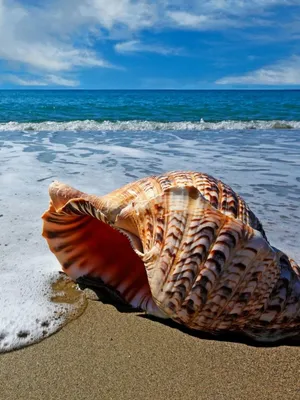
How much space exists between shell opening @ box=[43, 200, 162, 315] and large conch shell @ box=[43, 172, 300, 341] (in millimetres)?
412

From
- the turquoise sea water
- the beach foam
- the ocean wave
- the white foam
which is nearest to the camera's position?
the white foam

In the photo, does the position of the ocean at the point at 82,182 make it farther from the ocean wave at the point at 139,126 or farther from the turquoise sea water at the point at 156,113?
the turquoise sea water at the point at 156,113

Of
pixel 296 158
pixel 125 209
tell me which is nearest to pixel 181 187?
pixel 125 209

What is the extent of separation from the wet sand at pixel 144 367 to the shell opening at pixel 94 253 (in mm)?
311

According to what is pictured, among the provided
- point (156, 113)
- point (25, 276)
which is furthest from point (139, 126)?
point (25, 276)

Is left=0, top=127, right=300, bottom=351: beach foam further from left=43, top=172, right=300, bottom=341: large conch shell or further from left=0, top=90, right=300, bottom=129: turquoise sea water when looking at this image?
left=0, top=90, right=300, bottom=129: turquoise sea water

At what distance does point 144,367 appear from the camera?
1.84 meters

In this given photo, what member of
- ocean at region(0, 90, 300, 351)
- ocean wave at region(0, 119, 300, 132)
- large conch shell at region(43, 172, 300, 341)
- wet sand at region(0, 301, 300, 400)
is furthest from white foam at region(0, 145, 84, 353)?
ocean wave at region(0, 119, 300, 132)

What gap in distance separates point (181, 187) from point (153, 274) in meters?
→ 0.39

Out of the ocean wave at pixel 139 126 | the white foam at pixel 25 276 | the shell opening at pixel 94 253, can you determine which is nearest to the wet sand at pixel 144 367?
the white foam at pixel 25 276

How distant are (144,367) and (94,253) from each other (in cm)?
90

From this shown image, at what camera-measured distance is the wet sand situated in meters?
1.69

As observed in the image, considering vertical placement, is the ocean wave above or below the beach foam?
below

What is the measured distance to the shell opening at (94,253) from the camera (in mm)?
2381
